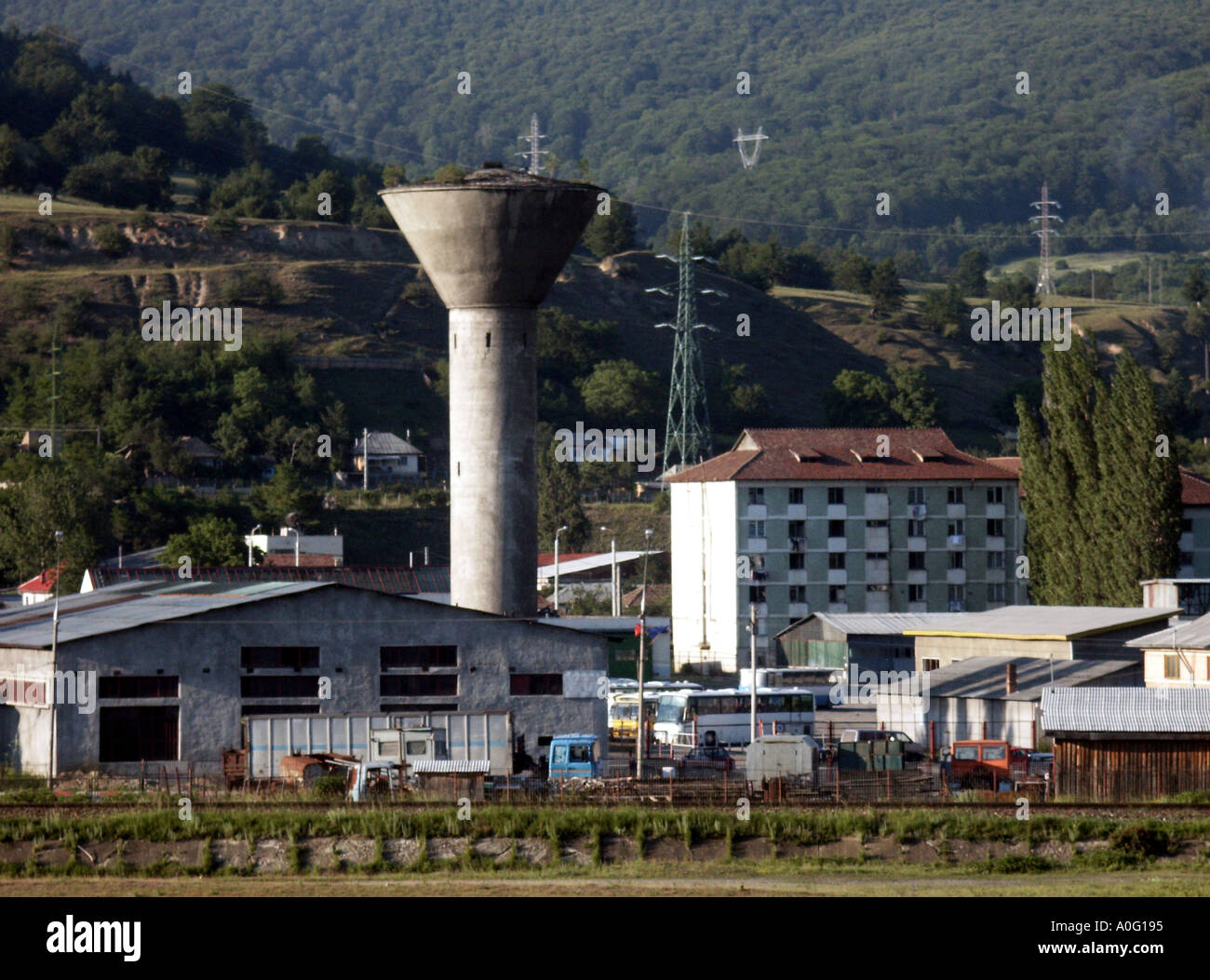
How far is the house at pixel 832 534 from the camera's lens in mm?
105625

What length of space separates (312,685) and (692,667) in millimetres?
43662

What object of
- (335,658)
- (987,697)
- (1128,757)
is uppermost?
(335,658)

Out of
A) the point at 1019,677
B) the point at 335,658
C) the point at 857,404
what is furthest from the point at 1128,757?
the point at 857,404

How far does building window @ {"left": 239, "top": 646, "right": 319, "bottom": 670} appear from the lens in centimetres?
5950

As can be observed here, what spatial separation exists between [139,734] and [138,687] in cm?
144

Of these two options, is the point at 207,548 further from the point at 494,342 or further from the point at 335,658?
the point at 335,658

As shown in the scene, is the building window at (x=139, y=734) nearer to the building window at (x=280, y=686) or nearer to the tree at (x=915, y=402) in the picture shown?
the building window at (x=280, y=686)

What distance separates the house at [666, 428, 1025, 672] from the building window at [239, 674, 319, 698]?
45968 mm

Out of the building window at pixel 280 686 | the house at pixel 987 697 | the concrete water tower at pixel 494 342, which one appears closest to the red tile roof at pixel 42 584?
the concrete water tower at pixel 494 342

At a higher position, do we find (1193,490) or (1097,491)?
(1193,490)

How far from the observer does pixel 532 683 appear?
6188 centimetres

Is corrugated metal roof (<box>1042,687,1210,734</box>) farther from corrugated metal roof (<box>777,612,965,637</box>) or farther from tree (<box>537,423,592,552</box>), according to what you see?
tree (<box>537,423,592,552</box>)

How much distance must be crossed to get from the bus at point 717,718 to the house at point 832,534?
1338 inches
